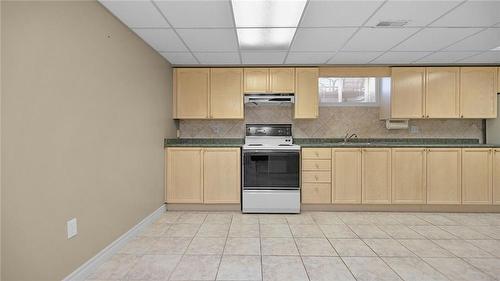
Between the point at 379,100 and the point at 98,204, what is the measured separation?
4095 millimetres

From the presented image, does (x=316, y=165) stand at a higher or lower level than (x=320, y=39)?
lower

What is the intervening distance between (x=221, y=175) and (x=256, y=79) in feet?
5.00

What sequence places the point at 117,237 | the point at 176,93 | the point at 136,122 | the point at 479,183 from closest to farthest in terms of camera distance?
the point at 117,237 → the point at 136,122 → the point at 479,183 → the point at 176,93

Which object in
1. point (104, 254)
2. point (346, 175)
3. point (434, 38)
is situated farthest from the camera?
point (346, 175)

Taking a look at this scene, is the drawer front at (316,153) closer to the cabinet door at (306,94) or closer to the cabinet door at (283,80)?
the cabinet door at (306,94)

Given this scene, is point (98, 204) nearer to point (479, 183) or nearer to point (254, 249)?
point (254, 249)

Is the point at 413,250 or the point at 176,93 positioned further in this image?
the point at 176,93

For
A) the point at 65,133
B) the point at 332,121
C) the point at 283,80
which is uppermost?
the point at 283,80

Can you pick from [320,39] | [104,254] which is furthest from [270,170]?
[104,254]

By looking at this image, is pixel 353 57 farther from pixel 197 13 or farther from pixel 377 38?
pixel 197 13

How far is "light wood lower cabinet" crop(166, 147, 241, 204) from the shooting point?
3.71 m

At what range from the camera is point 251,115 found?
13.9 feet

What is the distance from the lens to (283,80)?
3.94m

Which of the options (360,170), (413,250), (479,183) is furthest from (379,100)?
(413,250)
